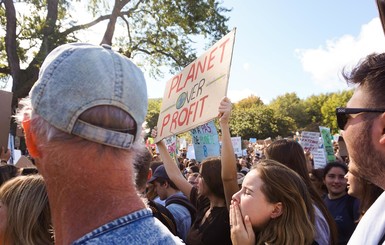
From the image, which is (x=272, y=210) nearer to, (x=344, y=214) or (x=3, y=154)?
(x=344, y=214)

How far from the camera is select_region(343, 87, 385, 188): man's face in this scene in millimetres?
1287

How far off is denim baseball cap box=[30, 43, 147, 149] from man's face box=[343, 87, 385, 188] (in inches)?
27.9

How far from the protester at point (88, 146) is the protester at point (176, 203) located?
2551mm

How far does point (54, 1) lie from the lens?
15586mm

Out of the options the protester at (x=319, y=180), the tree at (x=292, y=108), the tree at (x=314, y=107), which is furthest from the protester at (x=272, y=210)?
the tree at (x=314, y=107)

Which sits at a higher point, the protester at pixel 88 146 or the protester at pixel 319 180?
the protester at pixel 88 146

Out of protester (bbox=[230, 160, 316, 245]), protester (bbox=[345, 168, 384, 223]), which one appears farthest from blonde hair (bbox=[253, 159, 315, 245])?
protester (bbox=[345, 168, 384, 223])

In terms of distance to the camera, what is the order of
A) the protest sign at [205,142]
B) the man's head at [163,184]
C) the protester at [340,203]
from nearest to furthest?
the protester at [340,203], the man's head at [163,184], the protest sign at [205,142]

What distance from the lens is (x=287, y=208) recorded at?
7.88 ft

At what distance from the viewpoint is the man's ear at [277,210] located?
7.86 feet

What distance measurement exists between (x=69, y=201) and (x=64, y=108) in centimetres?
20

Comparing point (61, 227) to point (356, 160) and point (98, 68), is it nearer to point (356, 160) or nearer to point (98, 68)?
point (98, 68)

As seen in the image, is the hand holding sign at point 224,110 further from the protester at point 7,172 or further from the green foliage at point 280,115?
the green foliage at point 280,115

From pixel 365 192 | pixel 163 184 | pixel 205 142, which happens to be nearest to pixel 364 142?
pixel 365 192
